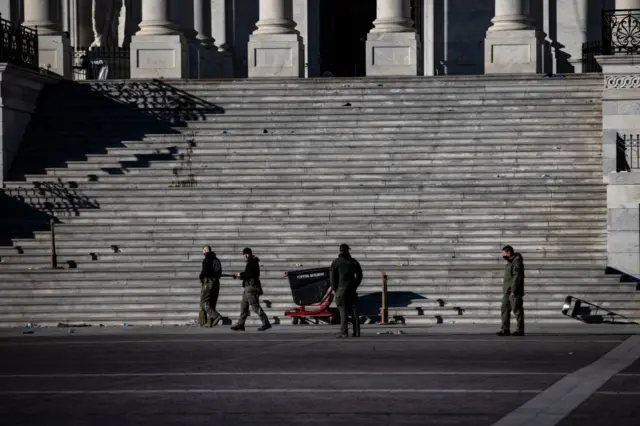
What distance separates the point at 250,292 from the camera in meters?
32.8

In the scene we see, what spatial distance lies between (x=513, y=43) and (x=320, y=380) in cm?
2574

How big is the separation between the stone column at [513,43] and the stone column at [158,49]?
8416 millimetres

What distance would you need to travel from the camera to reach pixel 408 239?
37469 millimetres

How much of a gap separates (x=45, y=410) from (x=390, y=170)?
21912 millimetres

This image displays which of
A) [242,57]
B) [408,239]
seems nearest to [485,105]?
[408,239]

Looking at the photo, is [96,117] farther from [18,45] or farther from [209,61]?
[209,61]

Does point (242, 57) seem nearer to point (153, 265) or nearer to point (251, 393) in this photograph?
point (153, 265)

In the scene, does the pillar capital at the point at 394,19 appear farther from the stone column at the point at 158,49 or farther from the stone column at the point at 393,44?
the stone column at the point at 158,49

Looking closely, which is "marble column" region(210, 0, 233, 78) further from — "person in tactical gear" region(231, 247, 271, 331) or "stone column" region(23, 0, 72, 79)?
"person in tactical gear" region(231, 247, 271, 331)

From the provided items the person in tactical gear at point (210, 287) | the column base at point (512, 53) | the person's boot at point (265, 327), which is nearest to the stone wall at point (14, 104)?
the person in tactical gear at point (210, 287)

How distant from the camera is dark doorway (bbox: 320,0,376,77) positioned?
6103cm

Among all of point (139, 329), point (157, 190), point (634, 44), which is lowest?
point (139, 329)

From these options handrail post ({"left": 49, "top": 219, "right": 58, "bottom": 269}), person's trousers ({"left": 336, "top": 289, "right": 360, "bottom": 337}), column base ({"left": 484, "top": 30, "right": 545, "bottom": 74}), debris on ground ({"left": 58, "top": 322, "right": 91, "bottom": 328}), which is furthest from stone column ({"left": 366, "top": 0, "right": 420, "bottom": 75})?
person's trousers ({"left": 336, "top": 289, "right": 360, "bottom": 337})

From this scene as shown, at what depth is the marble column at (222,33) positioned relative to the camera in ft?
189
